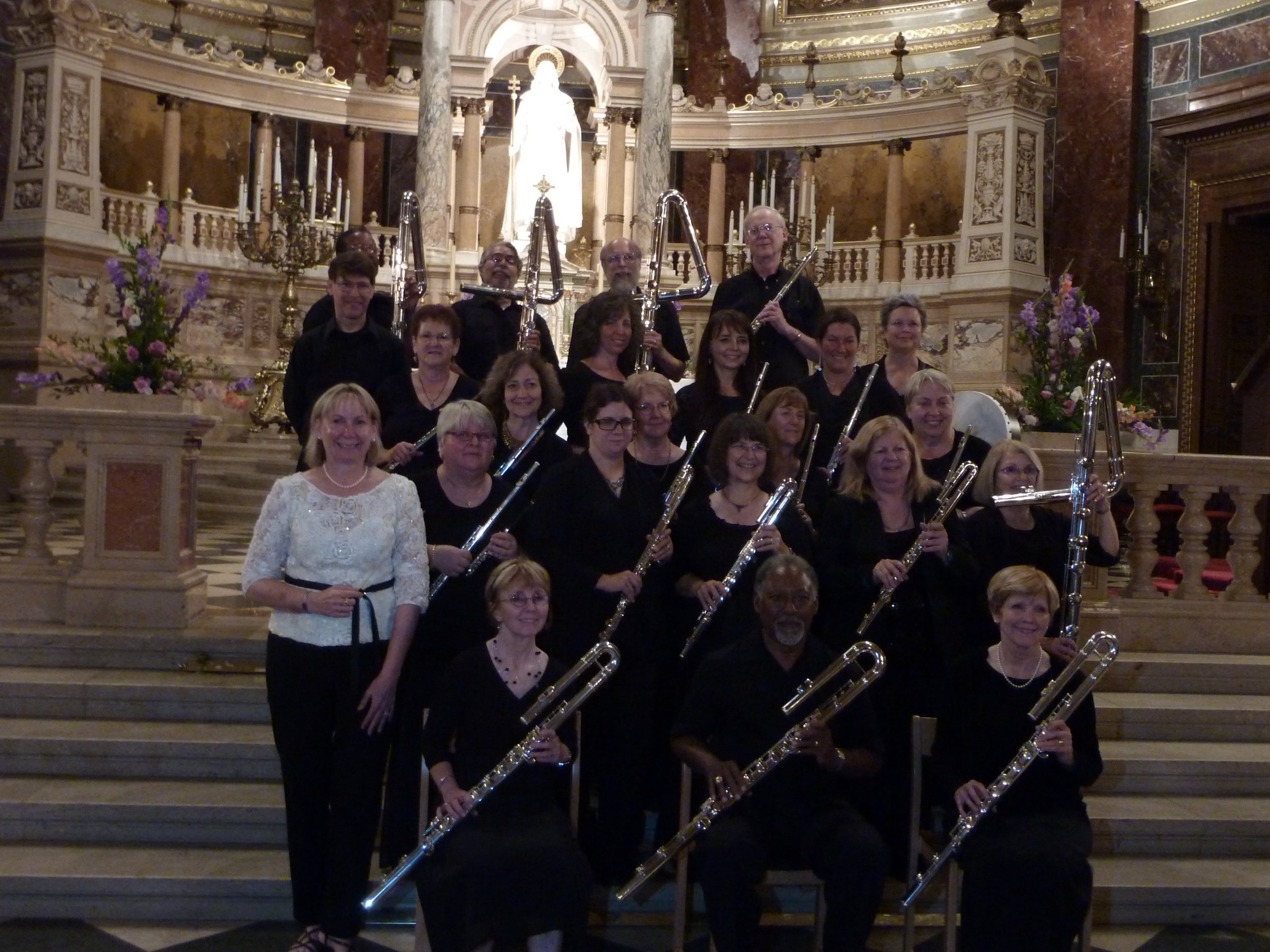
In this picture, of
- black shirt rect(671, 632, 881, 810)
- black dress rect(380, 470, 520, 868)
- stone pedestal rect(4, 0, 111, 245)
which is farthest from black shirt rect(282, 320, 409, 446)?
stone pedestal rect(4, 0, 111, 245)

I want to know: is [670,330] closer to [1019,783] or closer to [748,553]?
[748,553]

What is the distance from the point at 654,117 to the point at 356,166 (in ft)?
11.0

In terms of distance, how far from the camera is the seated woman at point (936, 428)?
463 centimetres

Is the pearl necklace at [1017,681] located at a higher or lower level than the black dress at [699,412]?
lower

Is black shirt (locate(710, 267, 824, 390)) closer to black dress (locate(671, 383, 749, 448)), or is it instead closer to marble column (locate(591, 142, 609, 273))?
black dress (locate(671, 383, 749, 448))

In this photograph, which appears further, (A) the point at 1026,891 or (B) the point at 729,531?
(B) the point at 729,531

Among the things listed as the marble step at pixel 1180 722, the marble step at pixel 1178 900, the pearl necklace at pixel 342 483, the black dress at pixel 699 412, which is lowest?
the marble step at pixel 1178 900

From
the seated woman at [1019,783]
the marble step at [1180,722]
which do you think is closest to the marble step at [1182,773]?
the marble step at [1180,722]

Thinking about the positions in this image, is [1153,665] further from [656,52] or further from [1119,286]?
[656,52]

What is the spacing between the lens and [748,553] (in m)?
4.12

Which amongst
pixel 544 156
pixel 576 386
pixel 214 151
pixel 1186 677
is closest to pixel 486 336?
pixel 576 386

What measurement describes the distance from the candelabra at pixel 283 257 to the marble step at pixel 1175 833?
805cm

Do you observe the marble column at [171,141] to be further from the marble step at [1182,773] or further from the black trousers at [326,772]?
the marble step at [1182,773]

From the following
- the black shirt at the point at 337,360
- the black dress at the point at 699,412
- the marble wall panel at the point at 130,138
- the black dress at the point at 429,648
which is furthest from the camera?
the marble wall panel at the point at 130,138
